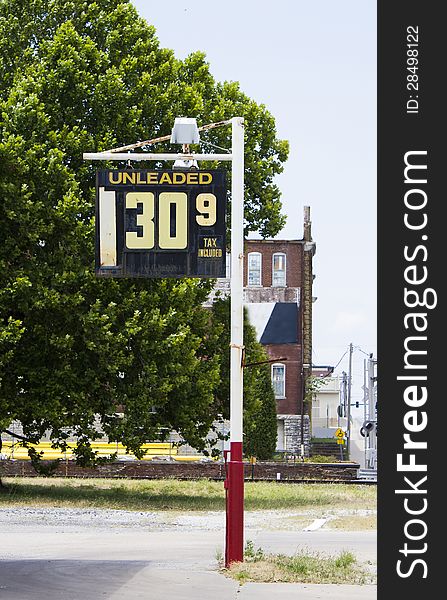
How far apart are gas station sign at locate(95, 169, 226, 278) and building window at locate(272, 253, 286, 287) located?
56509mm

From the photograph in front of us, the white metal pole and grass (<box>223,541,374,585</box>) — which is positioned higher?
the white metal pole

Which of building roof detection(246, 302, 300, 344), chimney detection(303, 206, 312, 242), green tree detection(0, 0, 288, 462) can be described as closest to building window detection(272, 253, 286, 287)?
building roof detection(246, 302, 300, 344)

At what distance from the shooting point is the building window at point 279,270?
2884 inches

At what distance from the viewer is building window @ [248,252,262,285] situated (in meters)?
73.4

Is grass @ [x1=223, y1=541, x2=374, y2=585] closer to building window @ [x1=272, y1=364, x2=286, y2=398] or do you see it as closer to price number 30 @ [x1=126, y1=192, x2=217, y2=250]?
price number 30 @ [x1=126, y1=192, x2=217, y2=250]

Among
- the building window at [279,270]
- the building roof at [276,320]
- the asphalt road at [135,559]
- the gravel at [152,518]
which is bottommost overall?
the gravel at [152,518]

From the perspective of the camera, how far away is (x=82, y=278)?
1266 inches

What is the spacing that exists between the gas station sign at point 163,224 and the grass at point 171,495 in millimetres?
16817

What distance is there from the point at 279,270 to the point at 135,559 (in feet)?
183

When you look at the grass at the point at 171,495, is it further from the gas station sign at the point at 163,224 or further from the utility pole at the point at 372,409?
the gas station sign at the point at 163,224

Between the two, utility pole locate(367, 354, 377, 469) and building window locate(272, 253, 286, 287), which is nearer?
utility pole locate(367, 354, 377, 469)

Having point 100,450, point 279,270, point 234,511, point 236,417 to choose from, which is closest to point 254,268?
point 279,270

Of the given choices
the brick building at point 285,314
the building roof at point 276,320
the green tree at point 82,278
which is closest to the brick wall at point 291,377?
the brick building at point 285,314

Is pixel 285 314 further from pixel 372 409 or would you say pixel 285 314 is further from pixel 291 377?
pixel 372 409
